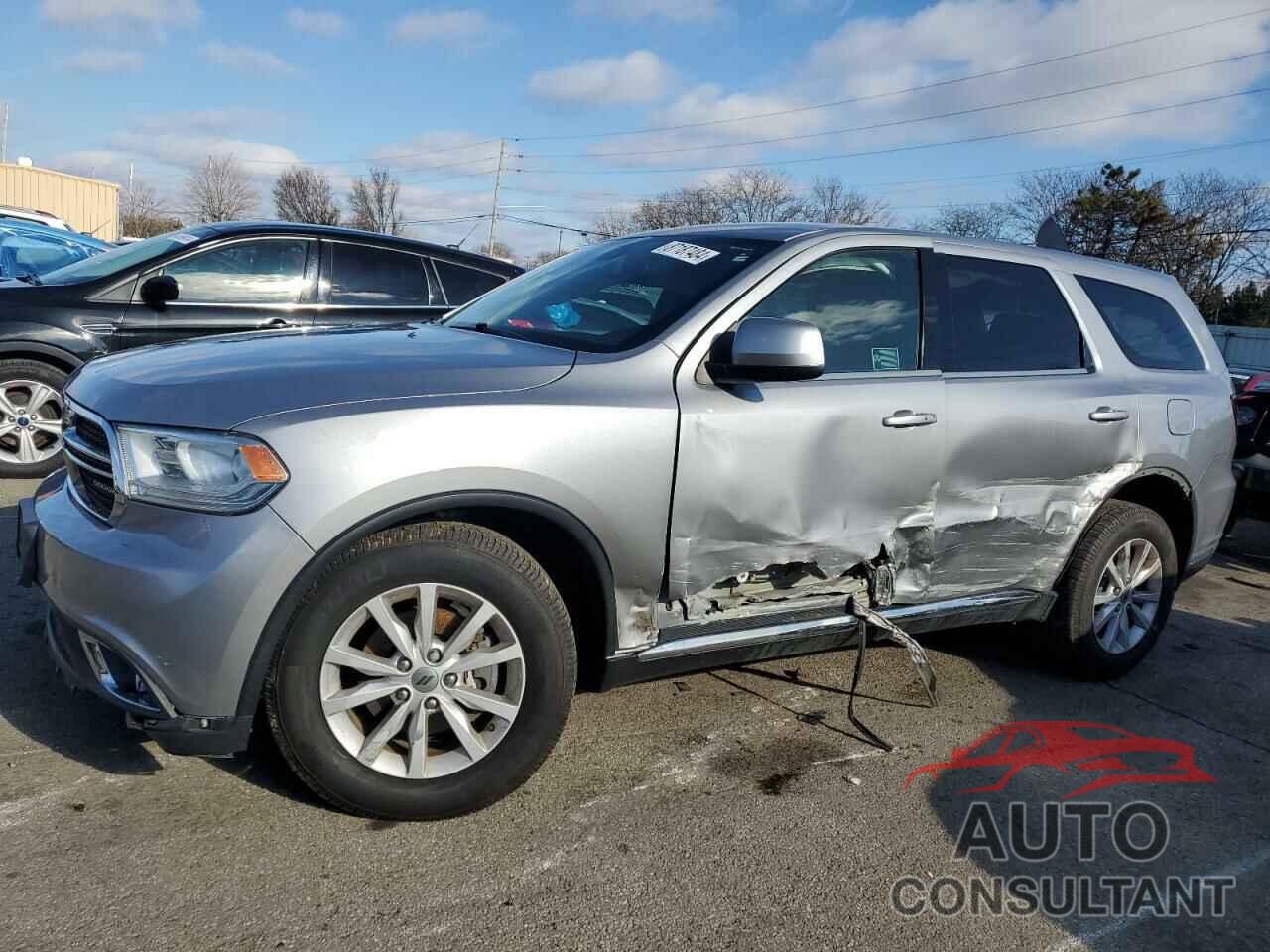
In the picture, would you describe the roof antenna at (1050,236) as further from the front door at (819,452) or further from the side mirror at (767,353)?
the side mirror at (767,353)

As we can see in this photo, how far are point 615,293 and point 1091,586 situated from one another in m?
2.38

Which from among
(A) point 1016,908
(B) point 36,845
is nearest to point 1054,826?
(A) point 1016,908

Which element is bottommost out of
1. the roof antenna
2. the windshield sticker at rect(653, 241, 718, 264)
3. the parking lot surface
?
the parking lot surface

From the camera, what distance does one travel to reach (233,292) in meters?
6.57

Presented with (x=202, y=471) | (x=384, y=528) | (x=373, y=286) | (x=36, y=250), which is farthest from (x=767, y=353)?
(x=36, y=250)

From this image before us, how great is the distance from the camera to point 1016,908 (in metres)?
2.70

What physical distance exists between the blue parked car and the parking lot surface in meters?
5.82

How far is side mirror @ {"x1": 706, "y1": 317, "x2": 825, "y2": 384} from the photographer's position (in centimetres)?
302

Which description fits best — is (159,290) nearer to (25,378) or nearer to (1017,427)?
(25,378)

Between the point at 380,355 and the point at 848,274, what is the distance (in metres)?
1.70

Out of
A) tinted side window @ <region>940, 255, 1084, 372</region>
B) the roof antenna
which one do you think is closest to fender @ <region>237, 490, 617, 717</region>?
tinted side window @ <region>940, 255, 1084, 372</region>

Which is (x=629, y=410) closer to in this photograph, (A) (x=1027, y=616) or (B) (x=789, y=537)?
(B) (x=789, y=537)

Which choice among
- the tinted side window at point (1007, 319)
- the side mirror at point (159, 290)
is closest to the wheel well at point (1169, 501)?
the tinted side window at point (1007, 319)

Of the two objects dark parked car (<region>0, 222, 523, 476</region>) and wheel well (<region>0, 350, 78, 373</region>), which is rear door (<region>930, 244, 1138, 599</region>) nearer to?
dark parked car (<region>0, 222, 523, 476</region>)
